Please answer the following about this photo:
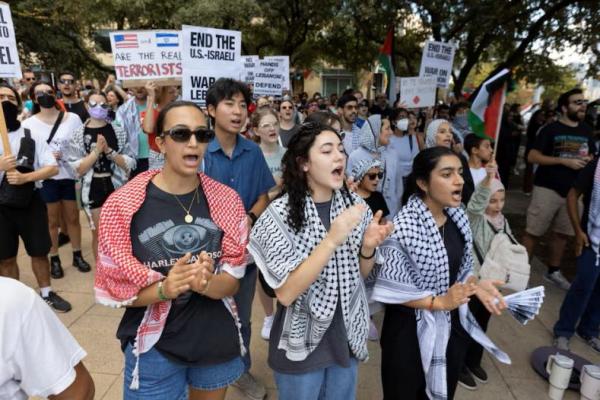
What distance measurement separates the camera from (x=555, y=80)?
19.2 meters

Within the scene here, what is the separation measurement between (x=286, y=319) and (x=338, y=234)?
58 centimetres

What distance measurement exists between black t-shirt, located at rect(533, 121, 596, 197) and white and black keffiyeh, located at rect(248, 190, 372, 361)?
3819 millimetres

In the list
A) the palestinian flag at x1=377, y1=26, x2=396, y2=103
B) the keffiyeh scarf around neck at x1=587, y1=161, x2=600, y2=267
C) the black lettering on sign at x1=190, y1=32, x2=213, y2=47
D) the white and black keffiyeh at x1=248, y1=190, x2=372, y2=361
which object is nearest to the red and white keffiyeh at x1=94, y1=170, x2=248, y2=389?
the white and black keffiyeh at x1=248, y1=190, x2=372, y2=361

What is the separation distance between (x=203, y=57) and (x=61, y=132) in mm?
1872

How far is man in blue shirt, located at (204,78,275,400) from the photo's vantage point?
8.53 feet

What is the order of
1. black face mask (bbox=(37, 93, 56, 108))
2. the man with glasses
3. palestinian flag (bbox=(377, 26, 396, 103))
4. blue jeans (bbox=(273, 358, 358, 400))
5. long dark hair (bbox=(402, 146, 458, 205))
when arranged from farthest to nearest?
palestinian flag (bbox=(377, 26, 396, 103)), the man with glasses, black face mask (bbox=(37, 93, 56, 108)), long dark hair (bbox=(402, 146, 458, 205)), blue jeans (bbox=(273, 358, 358, 400))

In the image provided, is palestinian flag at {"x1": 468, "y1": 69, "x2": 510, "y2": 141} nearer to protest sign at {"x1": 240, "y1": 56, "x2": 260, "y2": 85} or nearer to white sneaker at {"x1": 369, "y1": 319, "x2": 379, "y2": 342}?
white sneaker at {"x1": 369, "y1": 319, "x2": 379, "y2": 342}

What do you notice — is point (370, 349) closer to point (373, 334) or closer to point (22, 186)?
point (373, 334)

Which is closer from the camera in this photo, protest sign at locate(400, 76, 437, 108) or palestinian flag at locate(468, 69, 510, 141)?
palestinian flag at locate(468, 69, 510, 141)

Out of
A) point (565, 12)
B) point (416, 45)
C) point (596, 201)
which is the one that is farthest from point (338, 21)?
point (596, 201)

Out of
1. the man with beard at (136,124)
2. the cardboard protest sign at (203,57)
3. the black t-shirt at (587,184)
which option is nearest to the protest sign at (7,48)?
the man with beard at (136,124)

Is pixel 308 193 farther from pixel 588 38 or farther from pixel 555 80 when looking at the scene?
pixel 555 80

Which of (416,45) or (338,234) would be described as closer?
(338,234)

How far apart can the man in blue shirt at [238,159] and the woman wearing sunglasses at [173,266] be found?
62cm
